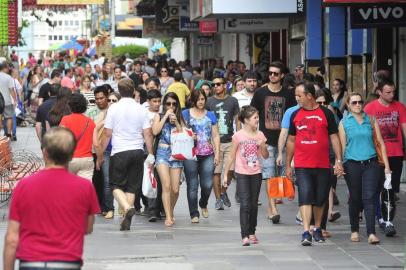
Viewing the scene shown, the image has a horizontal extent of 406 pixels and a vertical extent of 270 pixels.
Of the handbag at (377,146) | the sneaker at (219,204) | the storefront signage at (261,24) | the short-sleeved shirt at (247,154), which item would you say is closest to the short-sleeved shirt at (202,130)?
the sneaker at (219,204)

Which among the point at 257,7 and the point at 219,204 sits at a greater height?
the point at 257,7

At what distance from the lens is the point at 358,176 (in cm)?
1320

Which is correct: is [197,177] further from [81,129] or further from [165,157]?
[81,129]

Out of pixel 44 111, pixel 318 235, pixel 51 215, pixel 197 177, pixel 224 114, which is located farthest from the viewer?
pixel 44 111

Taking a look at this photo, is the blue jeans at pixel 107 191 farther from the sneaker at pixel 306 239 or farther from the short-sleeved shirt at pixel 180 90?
the short-sleeved shirt at pixel 180 90

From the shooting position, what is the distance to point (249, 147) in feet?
43.2

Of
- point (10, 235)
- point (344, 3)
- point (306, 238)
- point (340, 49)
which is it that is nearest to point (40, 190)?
point (10, 235)

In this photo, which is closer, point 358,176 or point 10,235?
point 10,235

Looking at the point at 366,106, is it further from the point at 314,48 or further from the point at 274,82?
the point at 314,48

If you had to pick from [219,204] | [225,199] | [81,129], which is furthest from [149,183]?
[225,199]

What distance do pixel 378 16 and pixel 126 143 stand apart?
14.5 ft

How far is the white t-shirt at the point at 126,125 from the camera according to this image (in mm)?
14266

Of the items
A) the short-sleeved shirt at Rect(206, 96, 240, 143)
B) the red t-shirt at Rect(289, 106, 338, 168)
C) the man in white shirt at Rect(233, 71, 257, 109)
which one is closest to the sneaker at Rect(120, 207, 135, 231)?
the red t-shirt at Rect(289, 106, 338, 168)

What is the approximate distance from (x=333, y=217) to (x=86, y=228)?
25.4 ft
